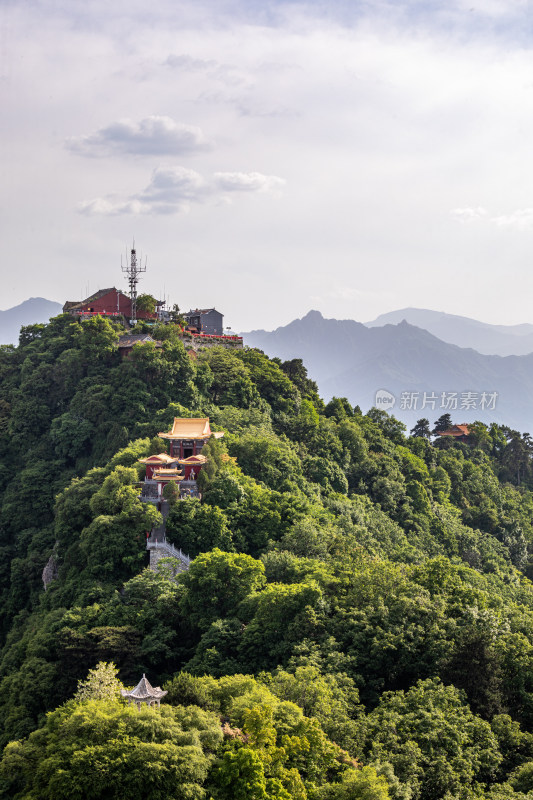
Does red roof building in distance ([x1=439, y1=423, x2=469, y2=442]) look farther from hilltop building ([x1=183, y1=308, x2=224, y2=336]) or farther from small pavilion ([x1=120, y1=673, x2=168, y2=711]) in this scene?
small pavilion ([x1=120, y1=673, x2=168, y2=711])

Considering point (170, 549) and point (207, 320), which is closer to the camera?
point (170, 549)

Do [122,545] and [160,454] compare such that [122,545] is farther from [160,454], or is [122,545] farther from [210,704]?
[210,704]

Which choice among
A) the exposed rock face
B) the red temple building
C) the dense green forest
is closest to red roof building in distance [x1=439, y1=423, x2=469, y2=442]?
the dense green forest

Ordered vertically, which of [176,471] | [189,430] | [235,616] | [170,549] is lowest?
[235,616]

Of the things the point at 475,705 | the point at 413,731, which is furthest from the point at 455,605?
the point at 413,731

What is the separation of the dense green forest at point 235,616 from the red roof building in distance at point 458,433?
2342cm

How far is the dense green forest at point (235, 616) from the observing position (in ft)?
54.7

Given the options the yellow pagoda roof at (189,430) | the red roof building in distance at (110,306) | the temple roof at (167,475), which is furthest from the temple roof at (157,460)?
the red roof building in distance at (110,306)

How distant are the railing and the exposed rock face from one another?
6.75 meters

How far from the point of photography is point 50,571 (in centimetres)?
3391

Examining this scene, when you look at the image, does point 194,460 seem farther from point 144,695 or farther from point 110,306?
point 110,306

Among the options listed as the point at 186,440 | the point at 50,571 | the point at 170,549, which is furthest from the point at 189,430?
the point at 50,571

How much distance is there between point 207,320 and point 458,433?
88.9 feet

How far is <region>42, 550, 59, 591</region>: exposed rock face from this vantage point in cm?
3356
